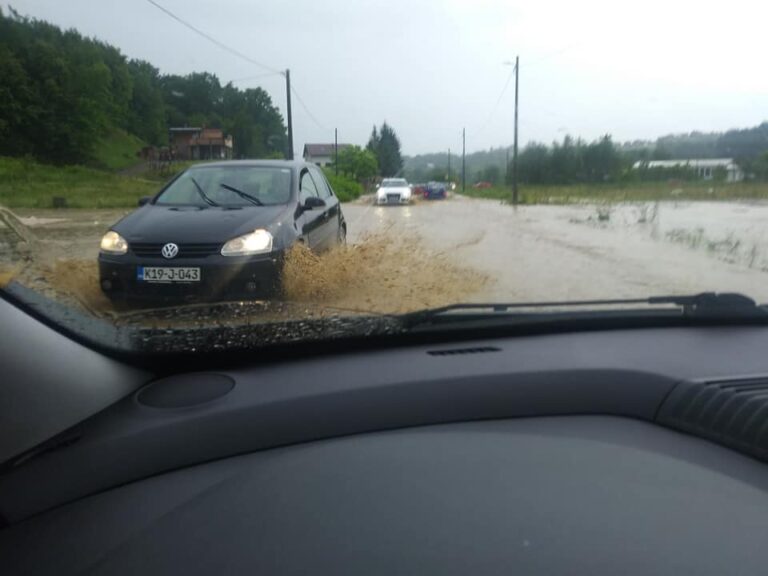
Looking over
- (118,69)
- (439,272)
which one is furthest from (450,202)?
(118,69)

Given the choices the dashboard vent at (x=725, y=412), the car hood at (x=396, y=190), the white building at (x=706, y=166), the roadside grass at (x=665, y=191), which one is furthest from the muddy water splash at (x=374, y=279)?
the car hood at (x=396, y=190)

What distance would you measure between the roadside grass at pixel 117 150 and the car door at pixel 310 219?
1.32 metres

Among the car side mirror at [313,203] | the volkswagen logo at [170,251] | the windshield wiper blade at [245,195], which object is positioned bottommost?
the volkswagen logo at [170,251]

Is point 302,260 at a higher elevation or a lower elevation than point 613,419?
higher

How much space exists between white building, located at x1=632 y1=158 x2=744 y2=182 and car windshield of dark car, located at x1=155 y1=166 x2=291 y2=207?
3.27 meters

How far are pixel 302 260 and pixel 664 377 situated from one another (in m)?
2.64

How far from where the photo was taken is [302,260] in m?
4.50

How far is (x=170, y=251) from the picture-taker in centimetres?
411

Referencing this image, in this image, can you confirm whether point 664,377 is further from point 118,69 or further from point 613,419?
point 118,69

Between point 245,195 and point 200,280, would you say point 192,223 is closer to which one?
point 200,280

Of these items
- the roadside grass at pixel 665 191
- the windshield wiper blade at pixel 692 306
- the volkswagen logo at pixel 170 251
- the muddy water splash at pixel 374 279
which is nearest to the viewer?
the windshield wiper blade at pixel 692 306

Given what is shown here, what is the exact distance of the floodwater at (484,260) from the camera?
329 centimetres

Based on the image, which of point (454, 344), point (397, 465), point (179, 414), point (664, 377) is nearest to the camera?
point (397, 465)

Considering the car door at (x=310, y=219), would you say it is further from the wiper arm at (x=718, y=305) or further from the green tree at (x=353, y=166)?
the green tree at (x=353, y=166)
